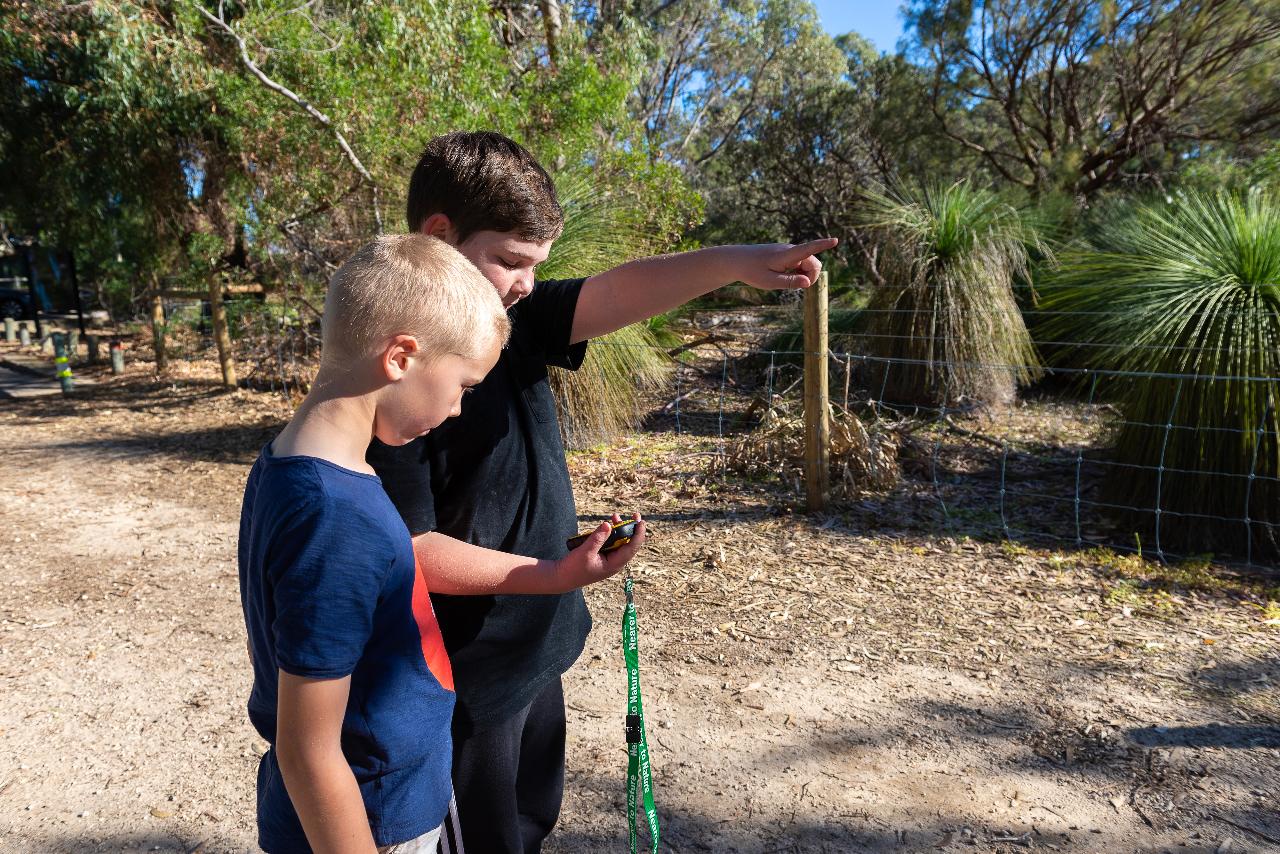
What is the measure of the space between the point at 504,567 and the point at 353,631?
1.30 ft

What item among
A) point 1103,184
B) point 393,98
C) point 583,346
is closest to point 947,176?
Result: point 1103,184

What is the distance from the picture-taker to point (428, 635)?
1.25m

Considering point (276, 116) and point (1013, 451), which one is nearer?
point (1013, 451)

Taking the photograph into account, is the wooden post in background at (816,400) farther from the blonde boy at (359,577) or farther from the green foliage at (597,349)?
the blonde boy at (359,577)

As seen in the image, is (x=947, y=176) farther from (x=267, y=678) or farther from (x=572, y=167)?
(x=267, y=678)

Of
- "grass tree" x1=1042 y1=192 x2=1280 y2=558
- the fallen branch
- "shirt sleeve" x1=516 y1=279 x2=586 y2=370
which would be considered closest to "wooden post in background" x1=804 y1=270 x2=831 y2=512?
"grass tree" x1=1042 y1=192 x2=1280 y2=558

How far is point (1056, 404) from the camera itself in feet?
26.3

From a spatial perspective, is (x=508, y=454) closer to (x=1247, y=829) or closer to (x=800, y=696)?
(x=800, y=696)

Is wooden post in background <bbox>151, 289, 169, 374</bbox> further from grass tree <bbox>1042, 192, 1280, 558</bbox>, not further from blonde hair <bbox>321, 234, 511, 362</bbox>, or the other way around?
blonde hair <bbox>321, 234, 511, 362</bbox>

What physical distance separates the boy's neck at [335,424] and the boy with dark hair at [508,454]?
0.16 metres

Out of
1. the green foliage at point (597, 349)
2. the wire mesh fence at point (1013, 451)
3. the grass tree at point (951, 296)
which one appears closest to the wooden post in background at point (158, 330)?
the wire mesh fence at point (1013, 451)

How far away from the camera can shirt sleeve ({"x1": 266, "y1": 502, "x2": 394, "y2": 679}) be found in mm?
1012

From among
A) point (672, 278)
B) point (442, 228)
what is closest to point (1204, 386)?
point (672, 278)

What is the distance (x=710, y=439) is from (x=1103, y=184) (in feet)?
33.9
